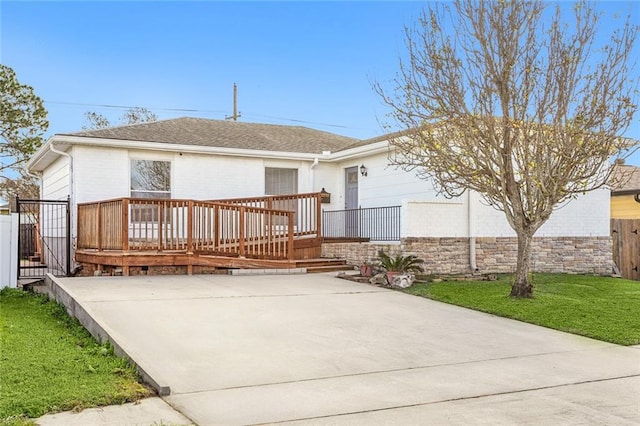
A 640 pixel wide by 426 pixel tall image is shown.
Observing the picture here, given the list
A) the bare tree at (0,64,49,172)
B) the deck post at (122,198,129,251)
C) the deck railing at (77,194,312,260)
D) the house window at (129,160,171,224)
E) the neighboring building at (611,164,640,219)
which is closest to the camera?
the deck post at (122,198,129,251)

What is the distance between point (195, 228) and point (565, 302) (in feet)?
25.1

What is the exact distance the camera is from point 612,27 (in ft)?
31.9

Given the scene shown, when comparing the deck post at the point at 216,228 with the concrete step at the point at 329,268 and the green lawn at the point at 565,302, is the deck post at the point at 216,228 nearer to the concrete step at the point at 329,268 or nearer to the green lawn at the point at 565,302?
the concrete step at the point at 329,268

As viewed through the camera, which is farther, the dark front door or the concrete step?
the dark front door

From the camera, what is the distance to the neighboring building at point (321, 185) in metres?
13.4

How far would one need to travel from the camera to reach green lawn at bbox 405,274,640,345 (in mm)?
7906

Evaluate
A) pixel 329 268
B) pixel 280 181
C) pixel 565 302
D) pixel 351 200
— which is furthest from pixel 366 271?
pixel 280 181

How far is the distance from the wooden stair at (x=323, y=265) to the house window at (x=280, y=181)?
310 cm

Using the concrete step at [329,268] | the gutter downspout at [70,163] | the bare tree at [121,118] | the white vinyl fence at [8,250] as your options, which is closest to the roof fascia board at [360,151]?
the concrete step at [329,268]

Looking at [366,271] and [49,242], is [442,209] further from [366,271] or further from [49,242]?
[49,242]

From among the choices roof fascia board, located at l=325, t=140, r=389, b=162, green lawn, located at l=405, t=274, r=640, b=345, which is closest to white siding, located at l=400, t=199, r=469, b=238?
green lawn, located at l=405, t=274, r=640, b=345

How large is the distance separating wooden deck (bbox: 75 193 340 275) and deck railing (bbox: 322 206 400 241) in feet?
5.45

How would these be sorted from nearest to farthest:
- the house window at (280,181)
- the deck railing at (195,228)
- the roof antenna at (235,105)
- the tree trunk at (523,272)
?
the tree trunk at (523,272) → the deck railing at (195,228) → the house window at (280,181) → the roof antenna at (235,105)

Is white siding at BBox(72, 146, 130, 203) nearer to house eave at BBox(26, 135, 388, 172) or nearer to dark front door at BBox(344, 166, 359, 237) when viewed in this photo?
house eave at BBox(26, 135, 388, 172)
